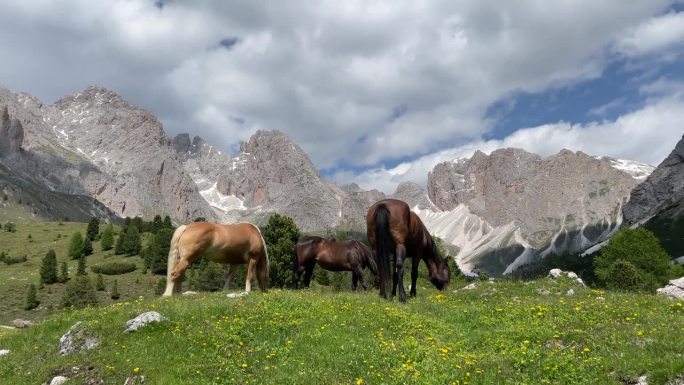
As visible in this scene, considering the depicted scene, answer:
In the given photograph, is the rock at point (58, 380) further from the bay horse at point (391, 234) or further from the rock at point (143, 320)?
the bay horse at point (391, 234)

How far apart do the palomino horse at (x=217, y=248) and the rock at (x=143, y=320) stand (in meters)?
3.33

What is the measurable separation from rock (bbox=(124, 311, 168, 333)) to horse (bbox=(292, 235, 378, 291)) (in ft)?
52.2

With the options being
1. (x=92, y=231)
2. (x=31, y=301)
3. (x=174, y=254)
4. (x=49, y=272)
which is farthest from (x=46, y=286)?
(x=174, y=254)

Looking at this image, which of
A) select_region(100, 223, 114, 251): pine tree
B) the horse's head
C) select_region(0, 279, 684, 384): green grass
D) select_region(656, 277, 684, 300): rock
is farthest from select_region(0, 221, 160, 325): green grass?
select_region(656, 277, 684, 300): rock

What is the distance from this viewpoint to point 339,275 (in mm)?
82562

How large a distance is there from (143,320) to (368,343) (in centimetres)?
752

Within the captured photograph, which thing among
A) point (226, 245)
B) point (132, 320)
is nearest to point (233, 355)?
point (132, 320)

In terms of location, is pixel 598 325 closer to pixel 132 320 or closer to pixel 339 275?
pixel 132 320

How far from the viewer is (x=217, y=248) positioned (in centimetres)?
2198

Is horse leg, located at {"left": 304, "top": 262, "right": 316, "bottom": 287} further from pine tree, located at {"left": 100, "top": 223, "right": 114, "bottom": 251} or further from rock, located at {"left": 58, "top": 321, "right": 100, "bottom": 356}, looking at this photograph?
pine tree, located at {"left": 100, "top": 223, "right": 114, "bottom": 251}

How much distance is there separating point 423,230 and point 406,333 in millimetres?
9301

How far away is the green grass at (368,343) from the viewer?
12.0 meters

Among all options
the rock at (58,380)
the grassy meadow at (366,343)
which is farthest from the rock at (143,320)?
the rock at (58,380)

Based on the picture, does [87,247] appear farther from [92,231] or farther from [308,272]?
[308,272]
